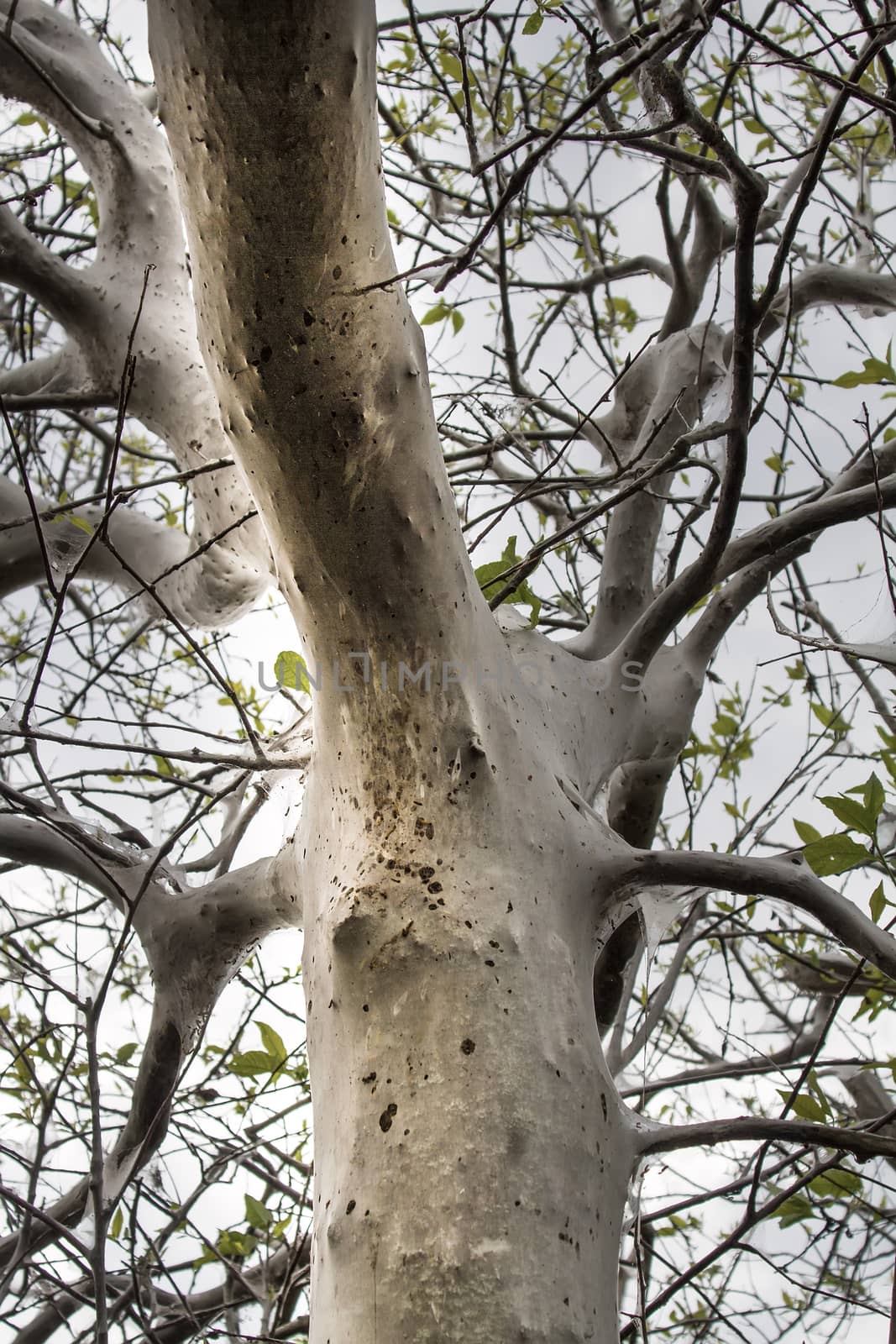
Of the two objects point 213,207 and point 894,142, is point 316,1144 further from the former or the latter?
point 894,142

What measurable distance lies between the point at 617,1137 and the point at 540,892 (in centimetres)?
31

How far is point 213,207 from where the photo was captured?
117cm

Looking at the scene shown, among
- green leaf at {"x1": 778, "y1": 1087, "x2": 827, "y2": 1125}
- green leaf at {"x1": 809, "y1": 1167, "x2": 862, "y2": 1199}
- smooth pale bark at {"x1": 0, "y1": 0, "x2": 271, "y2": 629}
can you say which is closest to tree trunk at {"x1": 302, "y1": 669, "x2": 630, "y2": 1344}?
green leaf at {"x1": 778, "y1": 1087, "x2": 827, "y2": 1125}

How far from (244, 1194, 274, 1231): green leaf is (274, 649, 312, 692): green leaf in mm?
1409

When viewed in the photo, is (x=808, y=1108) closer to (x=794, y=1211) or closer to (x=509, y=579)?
(x=794, y=1211)

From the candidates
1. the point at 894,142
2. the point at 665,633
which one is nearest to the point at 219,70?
the point at 665,633

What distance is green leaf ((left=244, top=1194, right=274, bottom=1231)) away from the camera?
2.45 meters

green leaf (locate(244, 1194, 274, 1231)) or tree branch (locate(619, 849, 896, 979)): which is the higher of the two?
tree branch (locate(619, 849, 896, 979))

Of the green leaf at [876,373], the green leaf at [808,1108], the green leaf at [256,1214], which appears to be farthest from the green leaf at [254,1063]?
the green leaf at [876,373]

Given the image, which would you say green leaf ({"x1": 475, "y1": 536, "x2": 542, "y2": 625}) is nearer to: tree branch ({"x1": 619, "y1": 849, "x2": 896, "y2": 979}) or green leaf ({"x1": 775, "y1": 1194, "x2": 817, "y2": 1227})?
tree branch ({"x1": 619, "y1": 849, "x2": 896, "y2": 979})

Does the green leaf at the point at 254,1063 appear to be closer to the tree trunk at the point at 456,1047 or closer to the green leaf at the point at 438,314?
the tree trunk at the point at 456,1047

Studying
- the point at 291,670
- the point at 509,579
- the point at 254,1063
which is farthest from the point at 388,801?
the point at 254,1063

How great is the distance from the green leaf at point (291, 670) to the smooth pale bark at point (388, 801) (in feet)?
1.59

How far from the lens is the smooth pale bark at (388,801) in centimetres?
104
